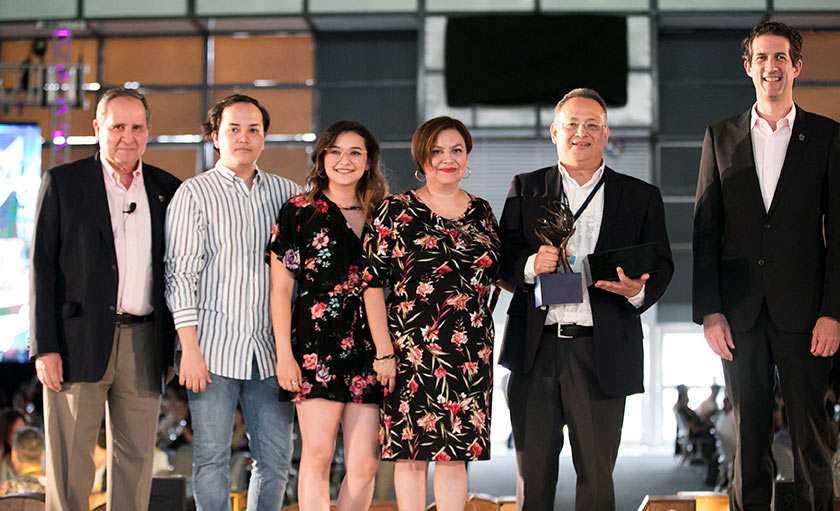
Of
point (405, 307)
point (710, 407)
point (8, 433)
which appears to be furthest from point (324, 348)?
point (710, 407)

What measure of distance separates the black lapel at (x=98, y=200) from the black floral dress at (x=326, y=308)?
565 millimetres

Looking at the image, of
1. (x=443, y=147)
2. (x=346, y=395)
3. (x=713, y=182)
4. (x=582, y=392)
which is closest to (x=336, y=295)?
(x=346, y=395)

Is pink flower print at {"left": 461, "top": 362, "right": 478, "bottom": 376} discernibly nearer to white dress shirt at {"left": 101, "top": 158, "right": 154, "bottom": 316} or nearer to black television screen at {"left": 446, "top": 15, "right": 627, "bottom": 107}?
white dress shirt at {"left": 101, "top": 158, "right": 154, "bottom": 316}

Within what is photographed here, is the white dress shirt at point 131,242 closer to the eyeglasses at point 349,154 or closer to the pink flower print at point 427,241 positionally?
the eyeglasses at point 349,154

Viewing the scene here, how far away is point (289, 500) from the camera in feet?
20.1

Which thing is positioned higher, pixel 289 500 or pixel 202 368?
pixel 202 368

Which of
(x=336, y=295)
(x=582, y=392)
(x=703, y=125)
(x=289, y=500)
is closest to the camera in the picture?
(x=582, y=392)

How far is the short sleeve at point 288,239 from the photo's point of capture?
3037mm

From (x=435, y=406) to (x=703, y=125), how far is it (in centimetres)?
706

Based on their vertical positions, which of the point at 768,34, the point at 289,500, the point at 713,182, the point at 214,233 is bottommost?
the point at 289,500

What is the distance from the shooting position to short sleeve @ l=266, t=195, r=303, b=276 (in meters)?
3.04

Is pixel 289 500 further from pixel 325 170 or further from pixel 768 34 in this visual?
pixel 768 34

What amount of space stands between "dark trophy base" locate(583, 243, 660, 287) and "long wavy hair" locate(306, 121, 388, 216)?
852mm

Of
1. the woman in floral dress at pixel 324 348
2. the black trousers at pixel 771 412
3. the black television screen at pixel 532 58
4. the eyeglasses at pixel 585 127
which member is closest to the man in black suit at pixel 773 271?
the black trousers at pixel 771 412
